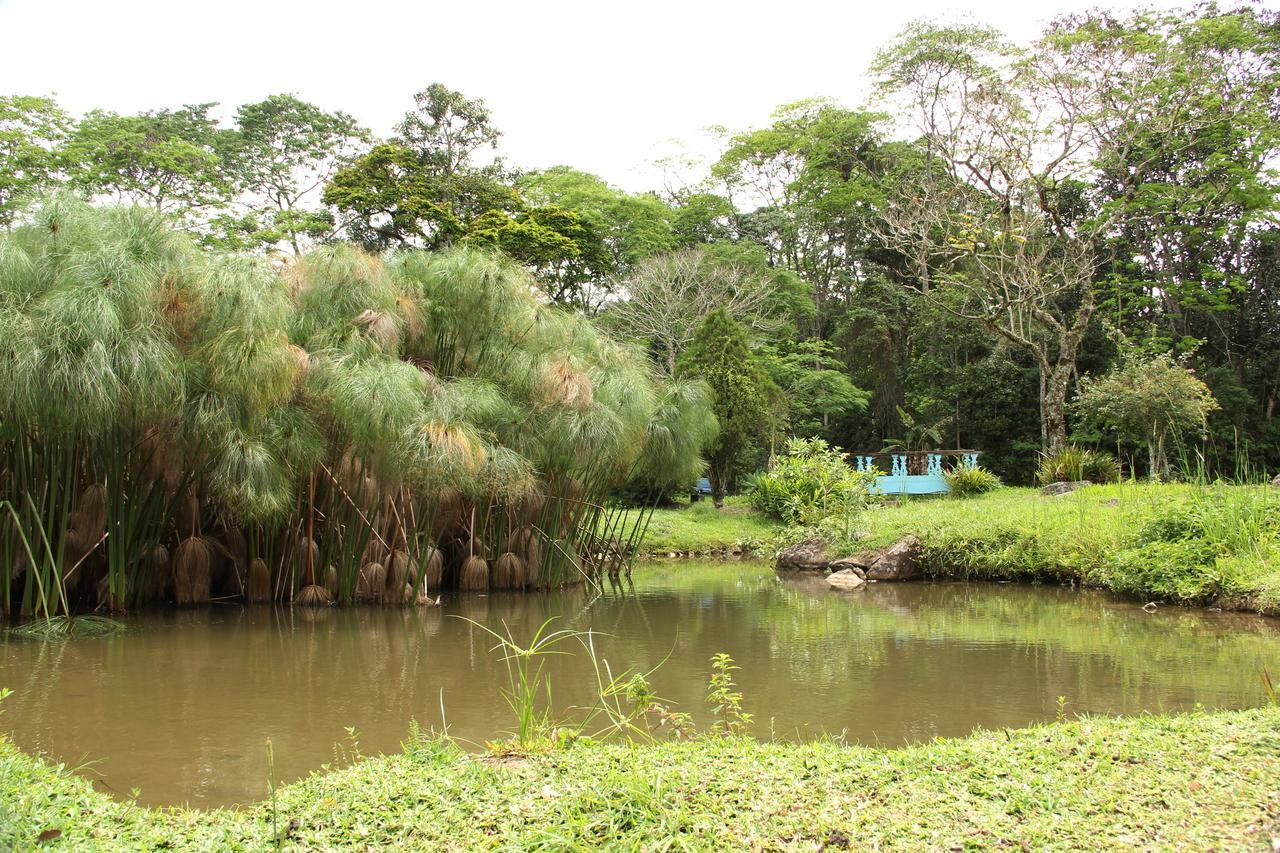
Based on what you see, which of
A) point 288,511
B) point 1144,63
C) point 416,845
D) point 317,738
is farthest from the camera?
point 1144,63

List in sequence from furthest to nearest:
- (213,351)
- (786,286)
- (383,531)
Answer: (786,286) → (383,531) → (213,351)

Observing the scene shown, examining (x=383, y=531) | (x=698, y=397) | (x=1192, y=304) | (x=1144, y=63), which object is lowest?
(x=383, y=531)

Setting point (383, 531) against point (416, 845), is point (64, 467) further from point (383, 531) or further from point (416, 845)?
point (416, 845)

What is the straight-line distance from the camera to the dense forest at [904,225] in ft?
54.8

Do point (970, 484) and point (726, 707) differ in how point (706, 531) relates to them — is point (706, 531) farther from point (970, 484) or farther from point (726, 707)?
point (726, 707)

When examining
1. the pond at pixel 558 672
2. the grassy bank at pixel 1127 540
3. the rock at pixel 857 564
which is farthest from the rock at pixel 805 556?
the pond at pixel 558 672

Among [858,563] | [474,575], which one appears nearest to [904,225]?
[858,563]

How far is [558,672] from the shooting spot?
19.2 feet

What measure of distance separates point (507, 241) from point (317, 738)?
658 inches

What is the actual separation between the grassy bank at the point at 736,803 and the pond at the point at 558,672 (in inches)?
33.2

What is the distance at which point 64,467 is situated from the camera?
750 cm

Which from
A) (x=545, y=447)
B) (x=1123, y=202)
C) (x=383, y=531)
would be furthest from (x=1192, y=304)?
(x=383, y=531)

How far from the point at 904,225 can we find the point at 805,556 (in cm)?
1012

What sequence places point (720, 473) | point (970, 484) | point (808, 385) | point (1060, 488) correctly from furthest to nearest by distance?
point (808, 385) < point (720, 473) < point (970, 484) < point (1060, 488)
